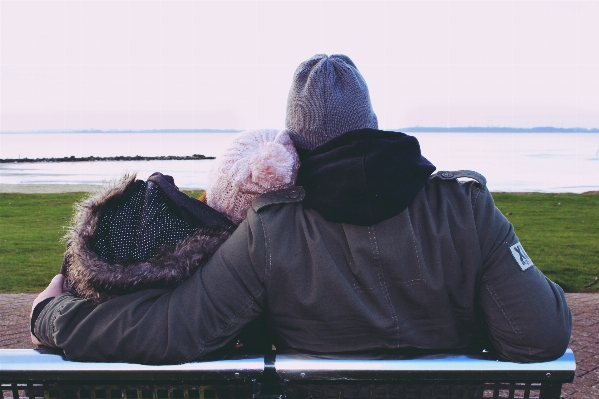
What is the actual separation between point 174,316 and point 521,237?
9.87 metres

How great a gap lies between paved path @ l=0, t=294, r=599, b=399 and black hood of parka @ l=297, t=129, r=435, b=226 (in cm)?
297

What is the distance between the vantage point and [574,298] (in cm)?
629

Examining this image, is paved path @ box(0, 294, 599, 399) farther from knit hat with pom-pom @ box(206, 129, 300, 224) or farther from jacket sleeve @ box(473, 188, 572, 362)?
knit hat with pom-pom @ box(206, 129, 300, 224)

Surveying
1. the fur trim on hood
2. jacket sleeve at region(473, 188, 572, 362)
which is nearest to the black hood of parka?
jacket sleeve at region(473, 188, 572, 362)

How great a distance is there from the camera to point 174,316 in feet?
4.99

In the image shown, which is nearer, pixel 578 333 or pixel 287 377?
pixel 287 377

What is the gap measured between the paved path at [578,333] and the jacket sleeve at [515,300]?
8.58 feet

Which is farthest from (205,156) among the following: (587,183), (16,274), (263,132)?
(263,132)

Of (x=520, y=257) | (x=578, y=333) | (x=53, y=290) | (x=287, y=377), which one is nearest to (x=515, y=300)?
(x=520, y=257)

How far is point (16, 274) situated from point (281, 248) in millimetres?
7213

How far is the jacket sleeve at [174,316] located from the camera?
149cm

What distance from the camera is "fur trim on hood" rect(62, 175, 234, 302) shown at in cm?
156

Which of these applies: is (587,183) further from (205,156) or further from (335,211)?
(205,156)

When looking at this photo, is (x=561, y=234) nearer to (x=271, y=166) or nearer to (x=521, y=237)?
(x=521, y=237)
